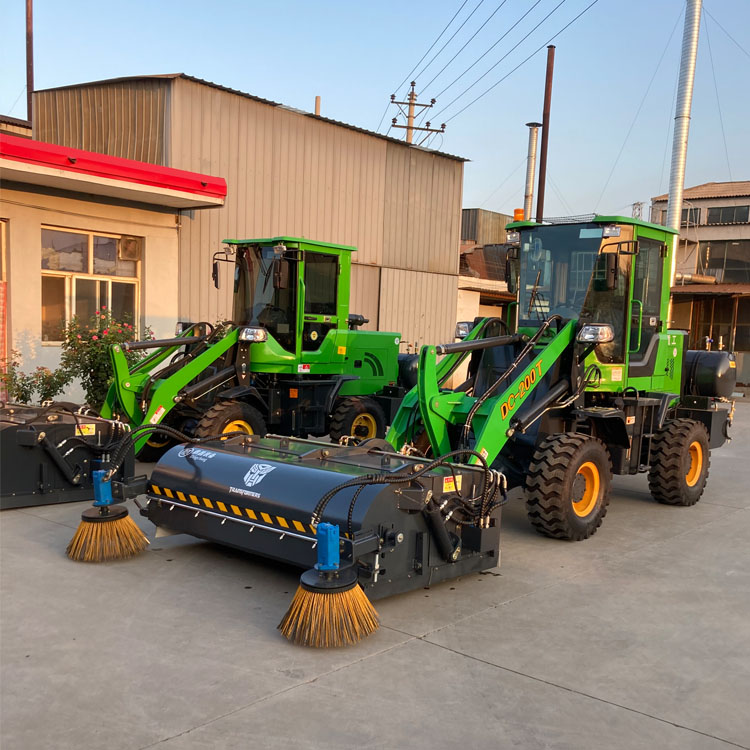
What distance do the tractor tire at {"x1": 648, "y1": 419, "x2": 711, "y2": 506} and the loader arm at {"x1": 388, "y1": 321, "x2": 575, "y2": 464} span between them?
2.20m

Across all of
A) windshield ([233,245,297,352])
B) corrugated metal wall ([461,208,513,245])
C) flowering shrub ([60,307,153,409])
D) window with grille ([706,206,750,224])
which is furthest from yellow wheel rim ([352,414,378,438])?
corrugated metal wall ([461,208,513,245])

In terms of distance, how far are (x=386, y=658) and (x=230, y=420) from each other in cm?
519

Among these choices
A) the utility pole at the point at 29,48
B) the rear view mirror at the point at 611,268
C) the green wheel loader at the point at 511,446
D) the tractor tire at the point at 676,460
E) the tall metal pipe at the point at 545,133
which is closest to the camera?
the green wheel loader at the point at 511,446

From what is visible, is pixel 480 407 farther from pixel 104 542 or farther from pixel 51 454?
pixel 51 454

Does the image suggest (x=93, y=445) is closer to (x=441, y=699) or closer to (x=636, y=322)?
(x=441, y=699)

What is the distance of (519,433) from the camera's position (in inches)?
275

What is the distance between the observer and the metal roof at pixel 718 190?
1226 inches

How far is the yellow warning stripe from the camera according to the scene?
210 inches

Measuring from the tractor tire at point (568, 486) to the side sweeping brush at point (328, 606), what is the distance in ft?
8.67

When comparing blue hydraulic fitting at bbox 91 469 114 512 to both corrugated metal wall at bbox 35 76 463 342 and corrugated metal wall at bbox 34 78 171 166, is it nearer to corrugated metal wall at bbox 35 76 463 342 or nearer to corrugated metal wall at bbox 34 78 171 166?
corrugated metal wall at bbox 35 76 463 342

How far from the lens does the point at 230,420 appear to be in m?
9.23

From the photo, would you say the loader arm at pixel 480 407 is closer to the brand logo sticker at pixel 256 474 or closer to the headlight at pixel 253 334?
the brand logo sticker at pixel 256 474

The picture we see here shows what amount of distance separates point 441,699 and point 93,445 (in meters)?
5.04

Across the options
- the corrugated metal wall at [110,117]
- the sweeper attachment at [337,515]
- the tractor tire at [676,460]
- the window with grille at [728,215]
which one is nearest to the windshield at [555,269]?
the tractor tire at [676,460]
